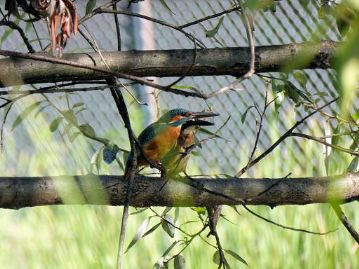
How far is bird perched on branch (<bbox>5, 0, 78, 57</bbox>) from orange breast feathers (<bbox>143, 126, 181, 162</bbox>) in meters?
1.09

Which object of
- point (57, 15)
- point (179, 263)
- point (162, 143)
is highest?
point (162, 143)

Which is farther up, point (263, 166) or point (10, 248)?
point (263, 166)

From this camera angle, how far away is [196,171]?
288cm

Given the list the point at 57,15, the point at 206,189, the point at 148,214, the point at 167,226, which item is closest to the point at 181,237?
the point at 148,214

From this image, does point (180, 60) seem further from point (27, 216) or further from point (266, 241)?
point (27, 216)

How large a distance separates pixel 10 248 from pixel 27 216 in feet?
1.19

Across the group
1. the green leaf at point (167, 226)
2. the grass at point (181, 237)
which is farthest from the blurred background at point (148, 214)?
the green leaf at point (167, 226)

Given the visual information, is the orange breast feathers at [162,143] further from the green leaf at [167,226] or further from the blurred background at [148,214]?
the green leaf at [167,226]

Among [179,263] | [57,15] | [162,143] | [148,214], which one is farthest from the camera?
[148,214]

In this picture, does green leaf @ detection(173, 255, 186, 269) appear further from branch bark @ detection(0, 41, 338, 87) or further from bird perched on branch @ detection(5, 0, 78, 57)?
bird perched on branch @ detection(5, 0, 78, 57)

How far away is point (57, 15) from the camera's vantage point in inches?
31.2

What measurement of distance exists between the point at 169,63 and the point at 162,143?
34.7 inches

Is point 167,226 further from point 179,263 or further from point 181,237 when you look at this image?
point 181,237

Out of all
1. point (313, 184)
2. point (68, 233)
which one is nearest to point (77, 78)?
point (313, 184)
